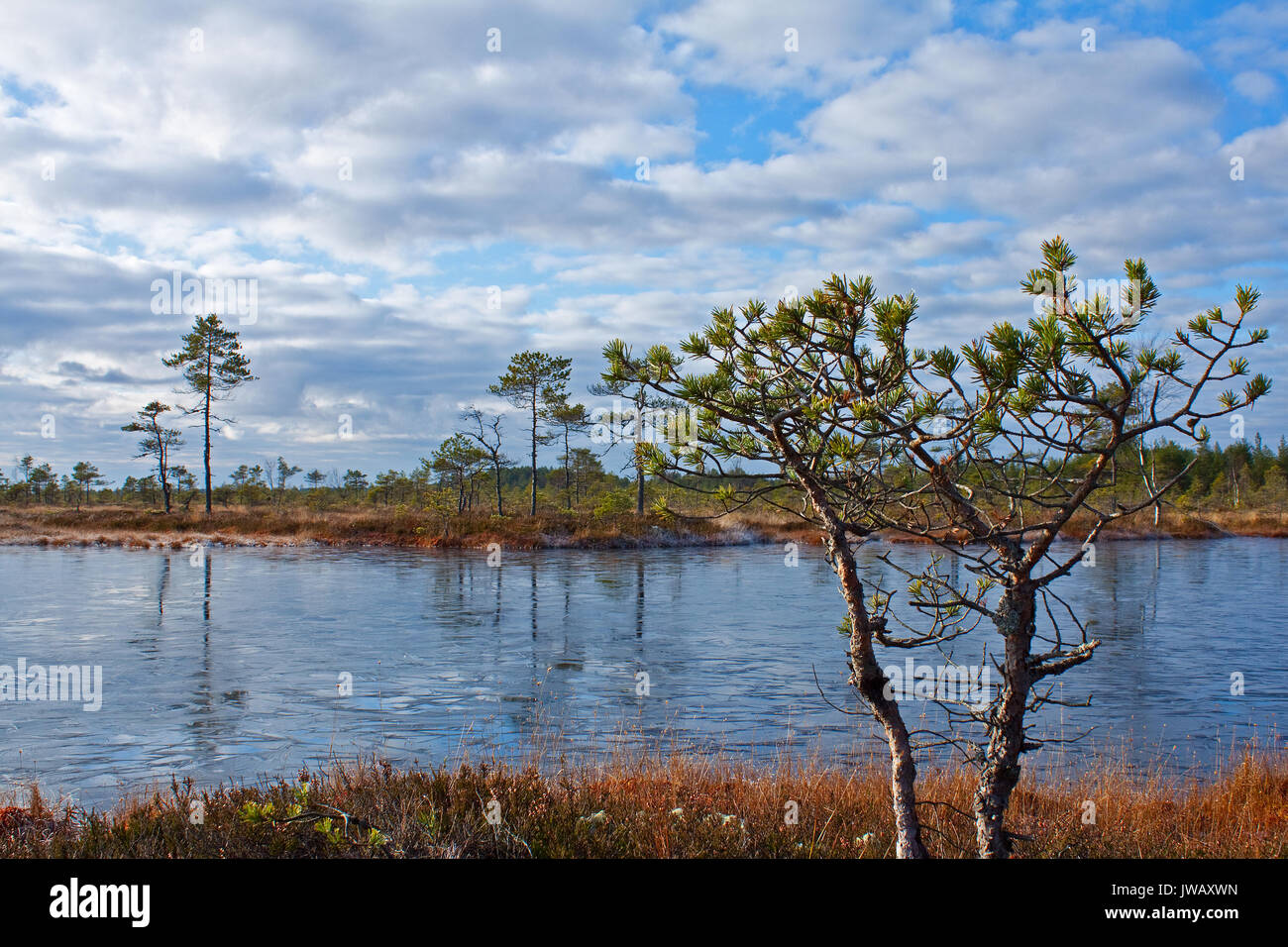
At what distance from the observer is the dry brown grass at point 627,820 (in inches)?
225

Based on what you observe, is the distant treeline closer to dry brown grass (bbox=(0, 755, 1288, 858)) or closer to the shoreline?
the shoreline

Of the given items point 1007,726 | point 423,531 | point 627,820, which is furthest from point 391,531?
point 1007,726

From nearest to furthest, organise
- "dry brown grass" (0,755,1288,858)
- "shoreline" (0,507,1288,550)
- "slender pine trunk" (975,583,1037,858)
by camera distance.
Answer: "slender pine trunk" (975,583,1037,858), "dry brown grass" (0,755,1288,858), "shoreline" (0,507,1288,550)

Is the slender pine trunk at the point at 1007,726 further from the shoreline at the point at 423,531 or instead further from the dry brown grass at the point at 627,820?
the shoreline at the point at 423,531

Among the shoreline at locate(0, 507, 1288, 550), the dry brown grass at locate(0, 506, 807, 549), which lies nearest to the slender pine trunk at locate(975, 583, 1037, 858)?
the shoreline at locate(0, 507, 1288, 550)

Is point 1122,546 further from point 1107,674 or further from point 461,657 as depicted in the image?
point 461,657

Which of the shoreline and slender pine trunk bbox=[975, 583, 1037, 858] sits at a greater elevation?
slender pine trunk bbox=[975, 583, 1037, 858]

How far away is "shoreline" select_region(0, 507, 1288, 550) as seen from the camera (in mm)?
47594

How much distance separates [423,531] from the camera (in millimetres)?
48000

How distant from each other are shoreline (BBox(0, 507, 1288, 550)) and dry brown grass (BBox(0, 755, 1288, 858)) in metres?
37.2

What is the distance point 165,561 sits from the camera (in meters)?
38.0

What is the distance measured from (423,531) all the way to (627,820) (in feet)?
142
